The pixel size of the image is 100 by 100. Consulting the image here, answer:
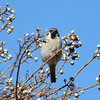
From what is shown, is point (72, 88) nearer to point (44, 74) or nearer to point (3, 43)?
point (44, 74)

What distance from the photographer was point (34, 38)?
8.15 feet

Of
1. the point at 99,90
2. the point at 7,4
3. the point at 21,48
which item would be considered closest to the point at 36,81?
the point at 21,48

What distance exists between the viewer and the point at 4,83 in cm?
253

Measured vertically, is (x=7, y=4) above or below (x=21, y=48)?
above

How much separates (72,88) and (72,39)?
0.53m

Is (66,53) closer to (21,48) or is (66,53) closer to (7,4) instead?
(21,48)

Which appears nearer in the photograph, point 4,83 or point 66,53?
point 4,83

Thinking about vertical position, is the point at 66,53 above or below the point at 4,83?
above

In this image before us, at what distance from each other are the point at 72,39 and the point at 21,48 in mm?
472

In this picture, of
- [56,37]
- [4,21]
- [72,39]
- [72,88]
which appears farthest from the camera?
[56,37]

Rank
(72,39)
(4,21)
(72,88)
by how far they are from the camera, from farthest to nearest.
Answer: (4,21), (72,88), (72,39)

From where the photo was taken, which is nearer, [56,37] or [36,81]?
[36,81]

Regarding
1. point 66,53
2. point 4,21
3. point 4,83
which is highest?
point 4,21

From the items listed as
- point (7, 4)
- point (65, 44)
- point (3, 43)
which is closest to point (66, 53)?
point (65, 44)
